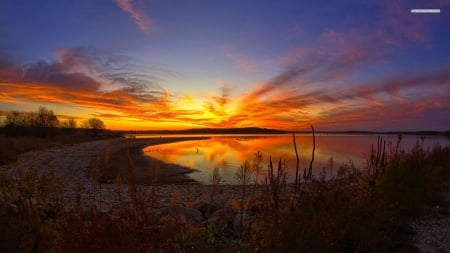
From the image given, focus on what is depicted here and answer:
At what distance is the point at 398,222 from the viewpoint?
6898 mm

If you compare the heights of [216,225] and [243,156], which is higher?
[216,225]

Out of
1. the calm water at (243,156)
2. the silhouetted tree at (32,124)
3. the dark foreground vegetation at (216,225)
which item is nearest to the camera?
the dark foreground vegetation at (216,225)

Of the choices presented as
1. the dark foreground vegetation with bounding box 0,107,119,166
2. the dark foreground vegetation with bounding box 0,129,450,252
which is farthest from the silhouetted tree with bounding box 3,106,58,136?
the dark foreground vegetation with bounding box 0,129,450,252

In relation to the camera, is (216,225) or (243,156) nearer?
(216,225)

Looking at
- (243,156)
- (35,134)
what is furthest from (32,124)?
(243,156)

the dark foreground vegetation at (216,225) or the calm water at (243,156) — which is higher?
the dark foreground vegetation at (216,225)

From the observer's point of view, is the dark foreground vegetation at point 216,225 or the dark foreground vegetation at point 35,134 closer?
the dark foreground vegetation at point 216,225

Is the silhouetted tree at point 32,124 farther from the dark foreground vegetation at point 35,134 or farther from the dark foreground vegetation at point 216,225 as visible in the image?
the dark foreground vegetation at point 216,225

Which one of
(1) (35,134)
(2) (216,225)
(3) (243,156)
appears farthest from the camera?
(1) (35,134)

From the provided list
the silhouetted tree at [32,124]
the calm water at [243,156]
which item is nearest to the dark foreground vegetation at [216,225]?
the calm water at [243,156]

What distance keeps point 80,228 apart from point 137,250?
71 cm

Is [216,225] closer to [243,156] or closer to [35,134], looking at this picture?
[243,156]

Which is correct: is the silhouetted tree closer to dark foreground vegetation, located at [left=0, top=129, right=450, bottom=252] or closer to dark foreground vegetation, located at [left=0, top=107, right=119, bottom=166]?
dark foreground vegetation, located at [left=0, top=107, right=119, bottom=166]

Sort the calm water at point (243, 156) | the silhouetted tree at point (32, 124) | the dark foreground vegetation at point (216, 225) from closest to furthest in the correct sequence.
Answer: the dark foreground vegetation at point (216, 225)
the calm water at point (243, 156)
the silhouetted tree at point (32, 124)
